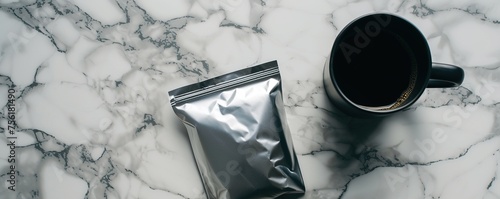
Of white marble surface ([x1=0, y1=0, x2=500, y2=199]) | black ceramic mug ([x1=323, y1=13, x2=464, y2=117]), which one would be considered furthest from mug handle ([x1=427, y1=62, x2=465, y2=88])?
white marble surface ([x1=0, y1=0, x2=500, y2=199])

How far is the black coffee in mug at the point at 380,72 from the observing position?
1.71 ft

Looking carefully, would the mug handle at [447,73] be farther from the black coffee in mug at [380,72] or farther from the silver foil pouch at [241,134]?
the silver foil pouch at [241,134]

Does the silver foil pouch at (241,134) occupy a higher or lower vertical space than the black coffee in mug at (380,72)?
lower

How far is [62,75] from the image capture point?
0.60 m

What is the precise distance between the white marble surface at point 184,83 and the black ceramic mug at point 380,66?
73 millimetres

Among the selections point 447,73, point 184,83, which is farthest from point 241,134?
point 447,73

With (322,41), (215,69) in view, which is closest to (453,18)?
(322,41)

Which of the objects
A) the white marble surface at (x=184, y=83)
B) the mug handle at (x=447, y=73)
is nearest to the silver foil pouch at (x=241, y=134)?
the white marble surface at (x=184, y=83)

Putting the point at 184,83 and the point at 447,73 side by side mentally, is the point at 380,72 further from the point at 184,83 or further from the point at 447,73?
the point at 184,83

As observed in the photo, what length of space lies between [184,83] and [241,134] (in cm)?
11

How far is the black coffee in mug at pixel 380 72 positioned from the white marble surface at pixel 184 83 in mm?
71

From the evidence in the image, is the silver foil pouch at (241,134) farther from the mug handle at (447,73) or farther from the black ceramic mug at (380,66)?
the mug handle at (447,73)

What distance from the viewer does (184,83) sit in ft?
1.94

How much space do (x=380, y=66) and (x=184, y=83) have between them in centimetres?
25
